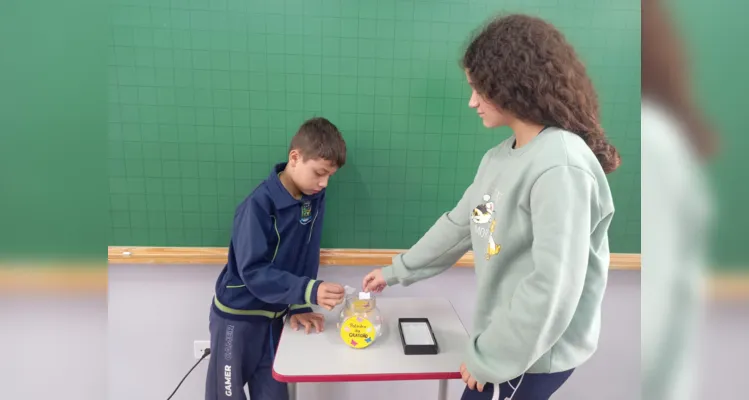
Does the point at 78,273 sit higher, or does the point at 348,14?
the point at 348,14

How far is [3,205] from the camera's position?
0.96ft

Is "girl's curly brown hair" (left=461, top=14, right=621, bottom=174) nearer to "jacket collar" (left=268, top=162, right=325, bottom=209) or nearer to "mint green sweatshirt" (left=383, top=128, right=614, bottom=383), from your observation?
"mint green sweatshirt" (left=383, top=128, right=614, bottom=383)

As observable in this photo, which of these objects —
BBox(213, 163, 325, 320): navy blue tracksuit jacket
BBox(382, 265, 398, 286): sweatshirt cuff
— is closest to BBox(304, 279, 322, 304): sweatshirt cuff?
BBox(213, 163, 325, 320): navy blue tracksuit jacket

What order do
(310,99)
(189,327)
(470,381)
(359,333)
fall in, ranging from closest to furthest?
(470,381) < (359,333) < (310,99) < (189,327)

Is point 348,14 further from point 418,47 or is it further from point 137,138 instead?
point 137,138

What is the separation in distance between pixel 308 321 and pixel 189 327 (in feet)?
1.92

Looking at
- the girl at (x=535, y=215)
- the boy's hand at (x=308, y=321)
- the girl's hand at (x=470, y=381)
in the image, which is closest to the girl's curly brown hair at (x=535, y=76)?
the girl at (x=535, y=215)

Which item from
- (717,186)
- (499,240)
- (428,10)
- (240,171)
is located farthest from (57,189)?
(428,10)

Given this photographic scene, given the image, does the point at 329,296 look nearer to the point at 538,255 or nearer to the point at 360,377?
the point at 360,377

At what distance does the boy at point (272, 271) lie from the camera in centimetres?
114

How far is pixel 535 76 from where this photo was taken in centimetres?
84

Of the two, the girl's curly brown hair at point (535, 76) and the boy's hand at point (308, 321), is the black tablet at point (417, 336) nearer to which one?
the boy's hand at point (308, 321)

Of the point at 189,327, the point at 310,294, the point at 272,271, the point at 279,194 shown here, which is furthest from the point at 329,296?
the point at 189,327

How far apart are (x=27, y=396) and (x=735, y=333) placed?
56cm
